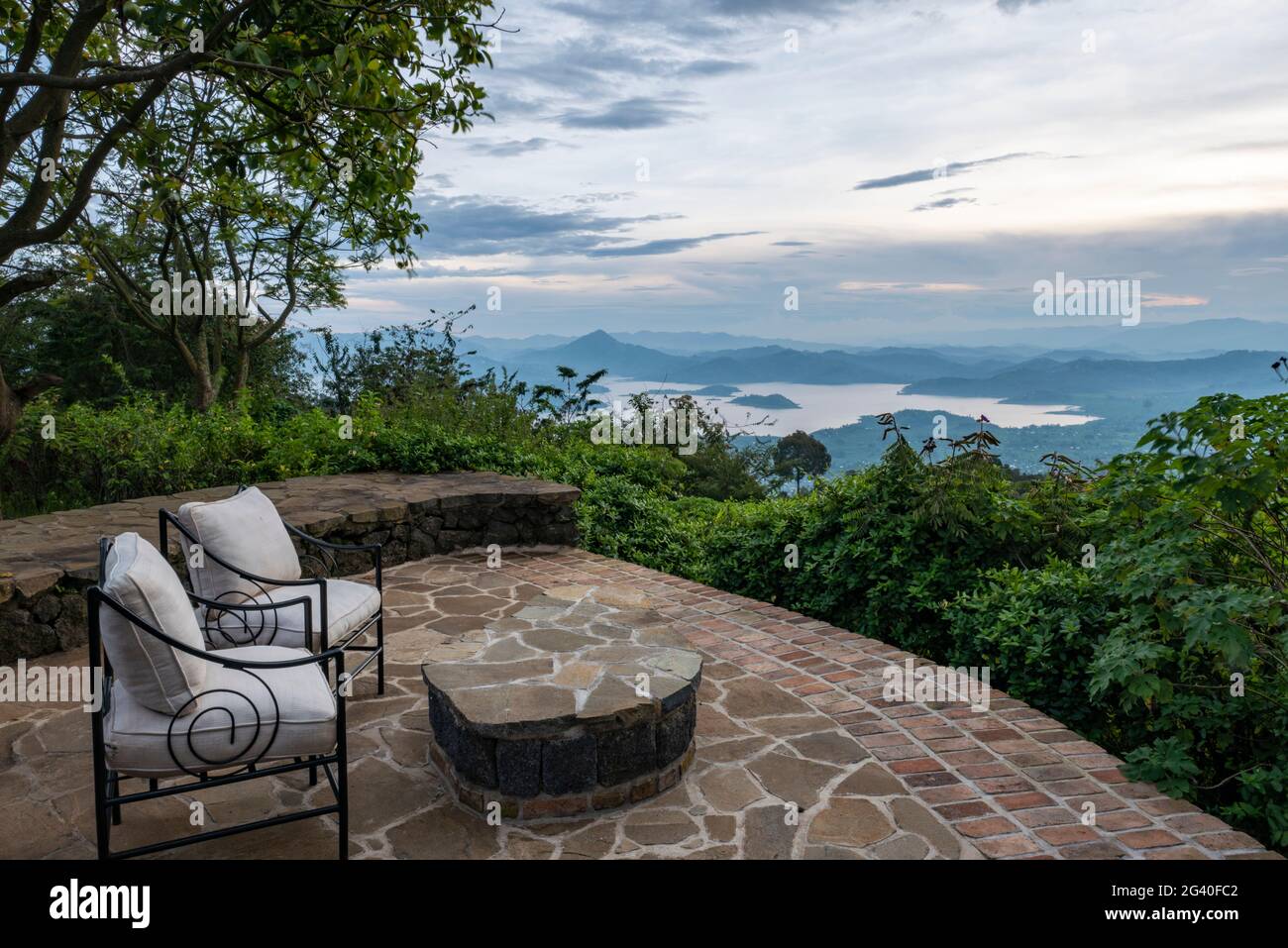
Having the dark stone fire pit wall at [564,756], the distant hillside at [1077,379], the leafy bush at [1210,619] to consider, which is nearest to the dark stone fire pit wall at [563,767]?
the dark stone fire pit wall at [564,756]

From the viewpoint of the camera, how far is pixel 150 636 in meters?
2.80

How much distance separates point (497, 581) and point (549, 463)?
311cm

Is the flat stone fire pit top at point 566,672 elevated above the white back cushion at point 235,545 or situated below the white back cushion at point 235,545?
below

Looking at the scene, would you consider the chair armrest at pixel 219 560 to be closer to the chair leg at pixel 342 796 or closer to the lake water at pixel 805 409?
the chair leg at pixel 342 796

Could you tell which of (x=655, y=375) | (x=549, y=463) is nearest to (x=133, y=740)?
(x=549, y=463)

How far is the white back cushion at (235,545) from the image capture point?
13.1 feet

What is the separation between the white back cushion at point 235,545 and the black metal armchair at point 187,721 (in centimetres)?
90

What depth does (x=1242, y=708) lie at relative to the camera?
387 cm

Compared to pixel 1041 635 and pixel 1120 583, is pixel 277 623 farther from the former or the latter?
pixel 1120 583

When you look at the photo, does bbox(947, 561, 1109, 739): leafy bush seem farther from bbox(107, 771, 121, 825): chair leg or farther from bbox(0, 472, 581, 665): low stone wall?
bbox(107, 771, 121, 825): chair leg

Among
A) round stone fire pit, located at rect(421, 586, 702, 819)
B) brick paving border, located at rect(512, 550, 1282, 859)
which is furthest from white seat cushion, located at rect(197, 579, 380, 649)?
brick paving border, located at rect(512, 550, 1282, 859)

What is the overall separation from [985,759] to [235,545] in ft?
11.9

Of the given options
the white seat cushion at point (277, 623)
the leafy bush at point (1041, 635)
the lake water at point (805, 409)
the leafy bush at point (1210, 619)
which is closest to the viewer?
the leafy bush at point (1210, 619)

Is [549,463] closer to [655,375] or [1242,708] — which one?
[655,375]
